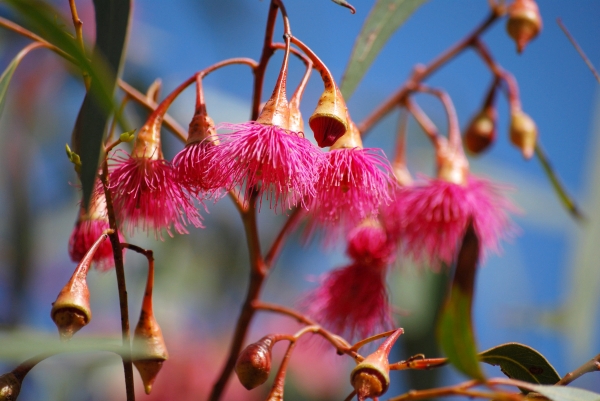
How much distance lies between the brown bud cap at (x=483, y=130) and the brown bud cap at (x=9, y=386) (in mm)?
1231

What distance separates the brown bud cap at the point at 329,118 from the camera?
2.87ft

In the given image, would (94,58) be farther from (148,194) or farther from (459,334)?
(459,334)

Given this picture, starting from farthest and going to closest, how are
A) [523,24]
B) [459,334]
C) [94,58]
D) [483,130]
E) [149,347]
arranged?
[483,130] < [523,24] < [149,347] < [94,58] < [459,334]

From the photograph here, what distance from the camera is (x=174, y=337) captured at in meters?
2.12

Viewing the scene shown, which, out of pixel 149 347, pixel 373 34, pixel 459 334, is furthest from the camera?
pixel 373 34

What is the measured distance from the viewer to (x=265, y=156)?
2.98ft

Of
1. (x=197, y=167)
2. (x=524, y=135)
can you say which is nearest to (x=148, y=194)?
(x=197, y=167)

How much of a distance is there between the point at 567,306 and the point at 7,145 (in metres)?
1.75

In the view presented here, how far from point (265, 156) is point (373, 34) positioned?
381 millimetres

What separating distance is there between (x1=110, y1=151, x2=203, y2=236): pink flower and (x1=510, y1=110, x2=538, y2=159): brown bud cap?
2.78 ft

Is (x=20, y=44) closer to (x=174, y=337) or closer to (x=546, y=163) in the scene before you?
(x=174, y=337)

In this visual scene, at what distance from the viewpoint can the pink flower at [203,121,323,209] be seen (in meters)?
0.90

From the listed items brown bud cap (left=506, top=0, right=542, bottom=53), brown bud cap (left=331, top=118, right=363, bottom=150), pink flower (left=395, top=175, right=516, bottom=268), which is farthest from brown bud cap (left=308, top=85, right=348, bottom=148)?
brown bud cap (left=506, top=0, right=542, bottom=53)

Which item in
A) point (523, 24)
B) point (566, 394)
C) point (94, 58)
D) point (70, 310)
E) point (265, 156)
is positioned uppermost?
point (523, 24)
